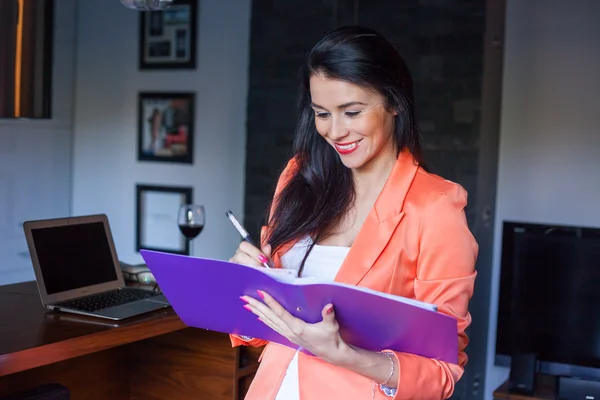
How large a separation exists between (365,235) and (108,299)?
1.07 meters

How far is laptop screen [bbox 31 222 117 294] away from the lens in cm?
222

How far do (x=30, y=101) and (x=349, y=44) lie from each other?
119cm

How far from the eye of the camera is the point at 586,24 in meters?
3.19

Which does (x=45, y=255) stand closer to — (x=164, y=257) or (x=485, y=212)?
(x=164, y=257)

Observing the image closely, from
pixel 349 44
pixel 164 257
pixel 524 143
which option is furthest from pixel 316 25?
pixel 164 257

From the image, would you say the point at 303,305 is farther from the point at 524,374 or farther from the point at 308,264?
the point at 524,374

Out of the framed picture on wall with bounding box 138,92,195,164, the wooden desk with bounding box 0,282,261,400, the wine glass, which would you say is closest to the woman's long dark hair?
the wooden desk with bounding box 0,282,261,400

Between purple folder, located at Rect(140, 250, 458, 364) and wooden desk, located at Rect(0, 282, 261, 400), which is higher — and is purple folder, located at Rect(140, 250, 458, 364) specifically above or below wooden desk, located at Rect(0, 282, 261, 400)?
above

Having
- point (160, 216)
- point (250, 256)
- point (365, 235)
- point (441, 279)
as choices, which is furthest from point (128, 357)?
point (160, 216)

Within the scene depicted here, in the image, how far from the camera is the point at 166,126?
14.1 feet

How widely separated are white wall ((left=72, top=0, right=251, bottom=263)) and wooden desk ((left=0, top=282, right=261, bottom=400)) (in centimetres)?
158

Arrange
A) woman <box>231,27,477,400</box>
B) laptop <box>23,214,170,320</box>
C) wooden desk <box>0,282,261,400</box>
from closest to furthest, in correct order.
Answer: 1. woman <box>231,27,477,400</box>
2. wooden desk <box>0,282,261,400</box>
3. laptop <box>23,214,170,320</box>

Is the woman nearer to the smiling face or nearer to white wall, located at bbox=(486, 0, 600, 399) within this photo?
the smiling face

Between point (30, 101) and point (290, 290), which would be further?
point (30, 101)
